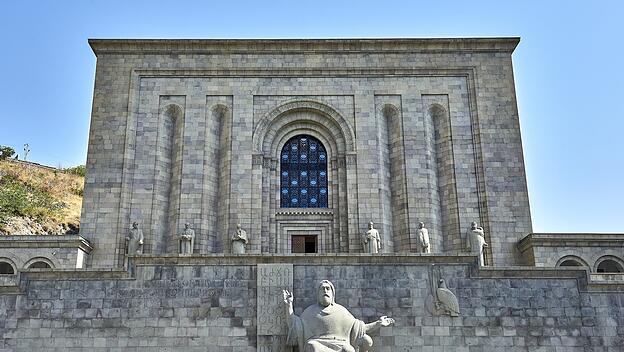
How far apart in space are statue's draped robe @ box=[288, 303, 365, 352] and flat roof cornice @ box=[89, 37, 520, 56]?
1569 centimetres

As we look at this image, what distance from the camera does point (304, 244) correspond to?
89.6ft

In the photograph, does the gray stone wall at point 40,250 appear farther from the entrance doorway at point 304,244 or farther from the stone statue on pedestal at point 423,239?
the stone statue on pedestal at point 423,239

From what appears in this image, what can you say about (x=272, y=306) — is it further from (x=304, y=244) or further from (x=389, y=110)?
(x=389, y=110)

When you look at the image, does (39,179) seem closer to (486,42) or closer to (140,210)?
(140,210)

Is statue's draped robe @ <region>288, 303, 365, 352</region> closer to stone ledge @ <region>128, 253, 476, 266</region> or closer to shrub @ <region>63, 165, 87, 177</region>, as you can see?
stone ledge @ <region>128, 253, 476, 266</region>

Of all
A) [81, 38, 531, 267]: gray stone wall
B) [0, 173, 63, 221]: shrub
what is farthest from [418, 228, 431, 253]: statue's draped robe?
[0, 173, 63, 221]: shrub

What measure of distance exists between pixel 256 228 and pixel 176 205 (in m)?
3.63

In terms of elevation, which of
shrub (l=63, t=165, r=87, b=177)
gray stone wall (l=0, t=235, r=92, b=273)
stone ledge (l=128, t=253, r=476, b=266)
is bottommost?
stone ledge (l=128, t=253, r=476, b=266)

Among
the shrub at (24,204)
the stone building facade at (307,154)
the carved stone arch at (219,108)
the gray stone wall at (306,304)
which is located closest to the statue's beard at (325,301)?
the gray stone wall at (306,304)

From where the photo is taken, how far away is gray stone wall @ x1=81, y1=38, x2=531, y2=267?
88.6 ft

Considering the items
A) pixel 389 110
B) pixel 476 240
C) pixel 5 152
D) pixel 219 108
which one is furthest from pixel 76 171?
pixel 476 240

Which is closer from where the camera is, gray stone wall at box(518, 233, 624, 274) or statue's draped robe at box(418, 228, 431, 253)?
statue's draped robe at box(418, 228, 431, 253)

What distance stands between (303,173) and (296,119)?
2.53 meters

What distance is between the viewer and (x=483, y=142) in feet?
92.8
